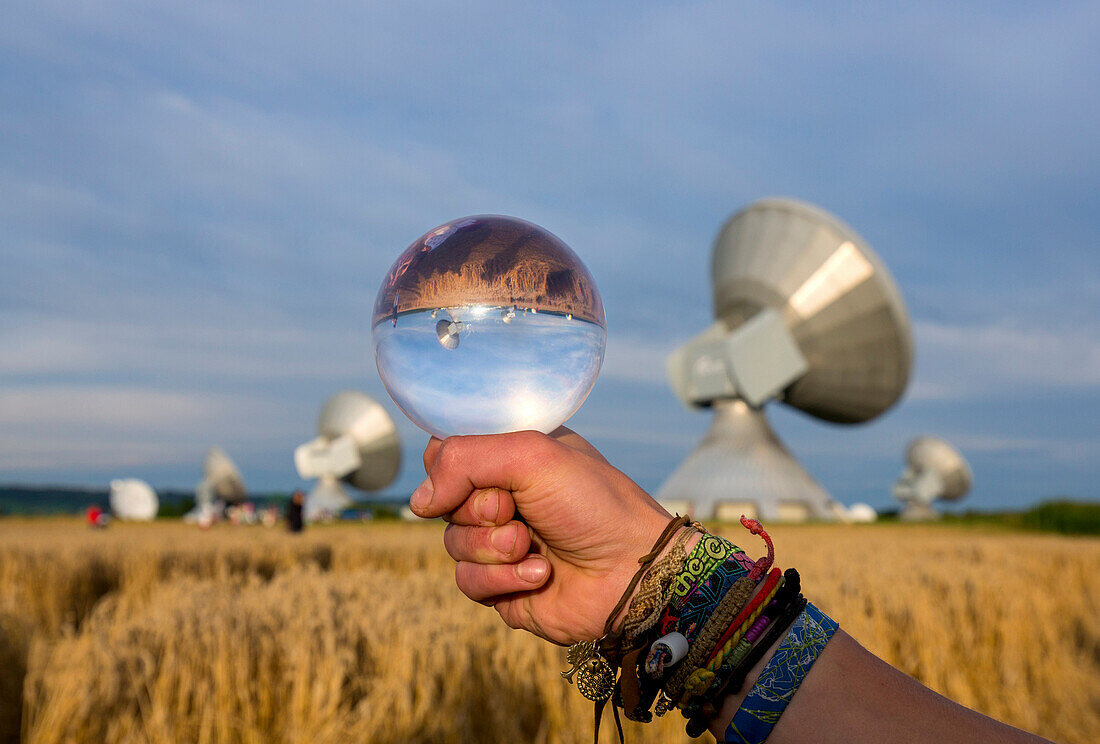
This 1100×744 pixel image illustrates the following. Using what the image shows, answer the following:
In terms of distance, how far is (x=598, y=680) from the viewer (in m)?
2.00

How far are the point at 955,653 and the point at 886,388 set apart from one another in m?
26.5

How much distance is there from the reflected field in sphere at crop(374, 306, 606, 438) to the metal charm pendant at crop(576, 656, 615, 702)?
640 millimetres

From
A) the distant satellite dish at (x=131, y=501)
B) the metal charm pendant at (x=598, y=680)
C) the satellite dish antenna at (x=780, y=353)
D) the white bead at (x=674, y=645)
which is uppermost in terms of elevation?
the satellite dish antenna at (x=780, y=353)

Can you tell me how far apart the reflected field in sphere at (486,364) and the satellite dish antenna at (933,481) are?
189 feet

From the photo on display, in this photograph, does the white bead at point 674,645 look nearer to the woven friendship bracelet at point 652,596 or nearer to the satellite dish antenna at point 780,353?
the woven friendship bracelet at point 652,596

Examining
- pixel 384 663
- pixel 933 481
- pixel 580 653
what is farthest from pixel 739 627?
pixel 933 481

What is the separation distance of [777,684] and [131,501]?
49820mm

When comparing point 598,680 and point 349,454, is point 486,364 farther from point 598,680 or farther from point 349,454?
point 349,454

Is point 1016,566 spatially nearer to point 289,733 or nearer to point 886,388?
point 289,733

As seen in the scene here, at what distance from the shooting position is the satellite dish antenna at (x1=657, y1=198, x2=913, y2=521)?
2891cm

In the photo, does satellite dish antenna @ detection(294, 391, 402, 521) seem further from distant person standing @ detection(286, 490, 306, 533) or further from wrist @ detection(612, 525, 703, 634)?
wrist @ detection(612, 525, 703, 634)

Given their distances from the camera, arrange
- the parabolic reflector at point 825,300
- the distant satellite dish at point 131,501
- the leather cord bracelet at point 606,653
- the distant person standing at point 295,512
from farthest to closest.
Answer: the distant satellite dish at point 131,501 → the parabolic reflector at point 825,300 → the distant person standing at point 295,512 → the leather cord bracelet at point 606,653

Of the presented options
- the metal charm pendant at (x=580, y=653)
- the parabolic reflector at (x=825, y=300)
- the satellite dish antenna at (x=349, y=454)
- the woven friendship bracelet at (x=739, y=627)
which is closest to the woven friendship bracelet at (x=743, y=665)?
the woven friendship bracelet at (x=739, y=627)

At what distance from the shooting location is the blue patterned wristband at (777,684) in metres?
1.80
